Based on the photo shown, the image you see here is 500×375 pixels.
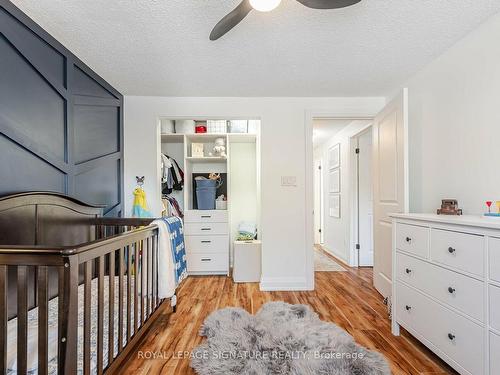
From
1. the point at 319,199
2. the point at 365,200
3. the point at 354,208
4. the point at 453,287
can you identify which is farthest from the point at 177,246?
the point at 319,199

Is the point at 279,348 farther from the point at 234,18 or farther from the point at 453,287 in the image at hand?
the point at 234,18

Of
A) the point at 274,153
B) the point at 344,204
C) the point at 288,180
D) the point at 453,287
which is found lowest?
the point at 453,287

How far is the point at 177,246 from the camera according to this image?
2.11 m

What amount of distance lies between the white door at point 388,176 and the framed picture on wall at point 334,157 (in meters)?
1.61

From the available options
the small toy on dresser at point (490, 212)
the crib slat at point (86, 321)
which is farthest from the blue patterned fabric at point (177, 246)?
the small toy on dresser at point (490, 212)

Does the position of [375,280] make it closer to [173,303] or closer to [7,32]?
[173,303]

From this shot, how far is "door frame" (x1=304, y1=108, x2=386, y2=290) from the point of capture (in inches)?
111

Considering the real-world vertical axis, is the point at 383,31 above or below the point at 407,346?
above

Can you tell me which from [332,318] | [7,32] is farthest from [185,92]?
[332,318]

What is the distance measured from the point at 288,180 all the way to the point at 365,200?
62.4 inches

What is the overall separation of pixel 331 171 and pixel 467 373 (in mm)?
3783

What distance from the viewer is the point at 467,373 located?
4.11ft

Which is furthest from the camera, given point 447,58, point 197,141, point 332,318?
point 197,141

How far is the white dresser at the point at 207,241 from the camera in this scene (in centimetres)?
331
